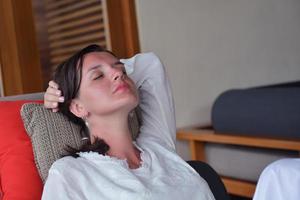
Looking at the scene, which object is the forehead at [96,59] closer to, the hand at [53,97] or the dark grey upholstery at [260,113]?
the hand at [53,97]

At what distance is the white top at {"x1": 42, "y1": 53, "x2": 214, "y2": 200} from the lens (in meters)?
1.10

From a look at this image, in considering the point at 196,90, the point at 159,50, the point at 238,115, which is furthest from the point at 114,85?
the point at 196,90

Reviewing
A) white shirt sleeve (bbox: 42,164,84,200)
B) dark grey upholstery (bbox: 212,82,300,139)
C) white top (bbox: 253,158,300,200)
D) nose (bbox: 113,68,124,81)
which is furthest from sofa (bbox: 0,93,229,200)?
dark grey upholstery (bbox: 212,82,300,139)

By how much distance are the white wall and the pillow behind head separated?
1.24 m

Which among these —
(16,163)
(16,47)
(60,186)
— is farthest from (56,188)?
(16,47)

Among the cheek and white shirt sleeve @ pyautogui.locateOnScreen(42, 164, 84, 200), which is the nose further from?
white shirt sleeve @ pyautogui.locateOnScreen(42, 164, 84, 200)

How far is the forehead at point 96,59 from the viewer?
1.23 metres

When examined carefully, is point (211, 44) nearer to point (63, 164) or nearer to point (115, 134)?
point (115, 134)

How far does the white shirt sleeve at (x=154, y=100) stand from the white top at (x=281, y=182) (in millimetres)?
487

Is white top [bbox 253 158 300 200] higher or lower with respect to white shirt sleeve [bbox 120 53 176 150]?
lower

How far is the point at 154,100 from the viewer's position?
1456 mm

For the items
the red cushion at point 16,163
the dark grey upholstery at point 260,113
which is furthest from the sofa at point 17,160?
the dark grey upholstery at point 260,113

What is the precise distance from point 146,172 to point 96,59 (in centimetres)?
35

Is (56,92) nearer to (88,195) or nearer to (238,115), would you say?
(88,195)
